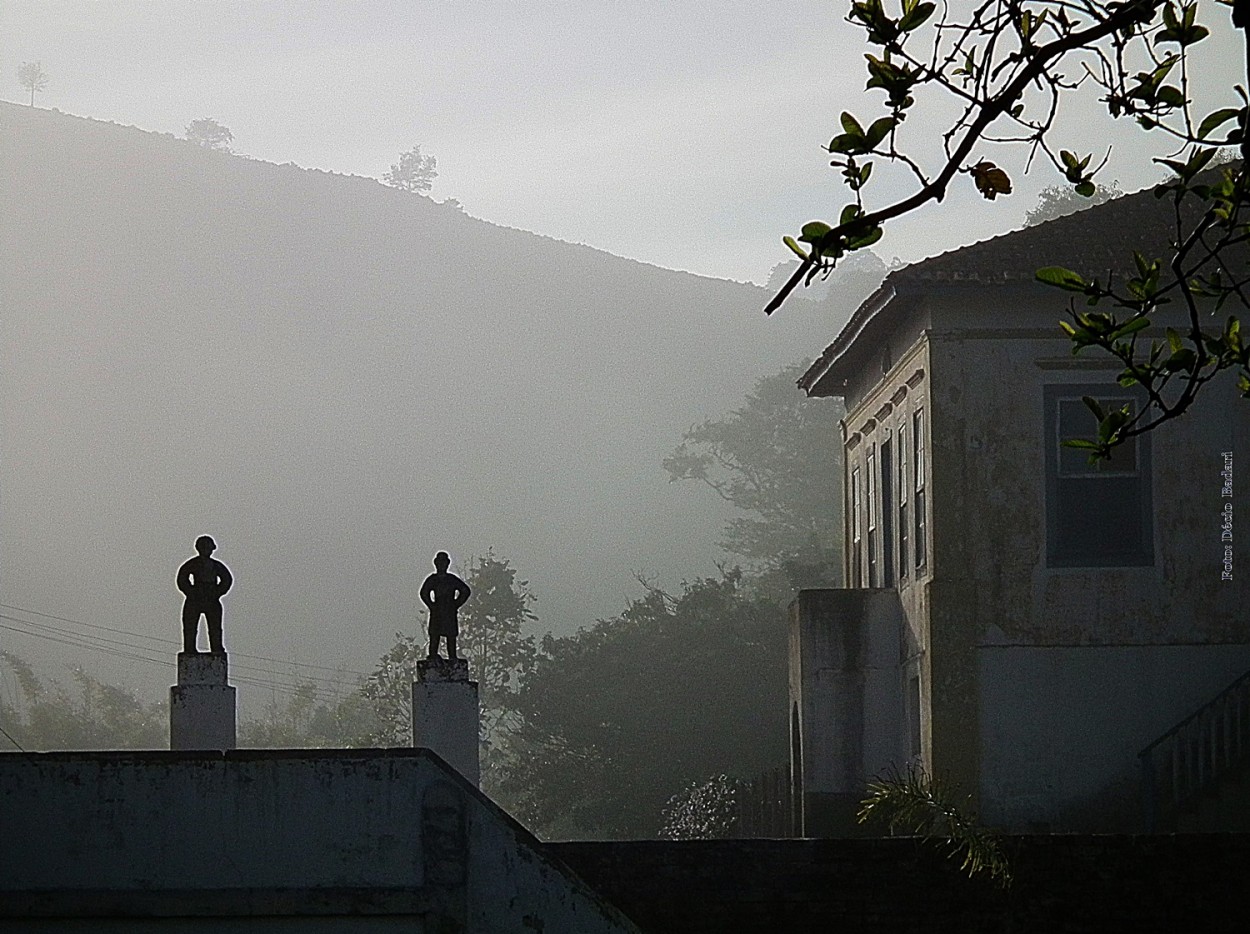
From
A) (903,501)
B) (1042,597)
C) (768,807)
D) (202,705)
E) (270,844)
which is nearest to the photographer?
(270,844)

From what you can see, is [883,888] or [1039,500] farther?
[1039,500]

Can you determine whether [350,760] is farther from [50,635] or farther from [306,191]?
[306,191]

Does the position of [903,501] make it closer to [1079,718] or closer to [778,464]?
[1079,718]

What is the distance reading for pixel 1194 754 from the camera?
2011 centimetres

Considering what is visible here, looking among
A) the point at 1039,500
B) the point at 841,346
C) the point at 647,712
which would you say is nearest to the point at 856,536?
the point at 841,346

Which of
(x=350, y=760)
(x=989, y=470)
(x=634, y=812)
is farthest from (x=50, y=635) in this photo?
(x=350, y=760)

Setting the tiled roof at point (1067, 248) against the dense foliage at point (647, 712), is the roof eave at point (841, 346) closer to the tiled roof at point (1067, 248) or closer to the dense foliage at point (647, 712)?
the tiled roof at point (1067, 248)

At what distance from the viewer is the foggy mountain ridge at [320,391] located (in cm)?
9225

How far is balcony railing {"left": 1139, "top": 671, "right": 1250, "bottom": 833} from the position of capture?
1959 cm

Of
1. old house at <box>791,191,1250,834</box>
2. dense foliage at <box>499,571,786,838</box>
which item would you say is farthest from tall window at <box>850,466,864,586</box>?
dense foliage at <box>499,571,786,838</box>

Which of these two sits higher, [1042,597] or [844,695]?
[1042,597]

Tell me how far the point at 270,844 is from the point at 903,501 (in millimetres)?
12566

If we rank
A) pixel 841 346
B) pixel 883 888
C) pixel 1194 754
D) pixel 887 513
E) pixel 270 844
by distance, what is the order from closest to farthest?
pixel 270 844 < pixel 883 888 < pixel 1194 754 < pixel 887 513 < pixel 841 346

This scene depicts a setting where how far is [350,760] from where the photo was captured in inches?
471
